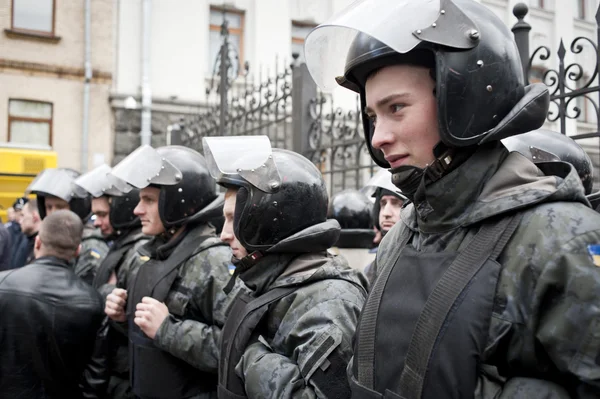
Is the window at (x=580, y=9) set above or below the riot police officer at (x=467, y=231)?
above

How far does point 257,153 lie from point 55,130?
1068 centimetres

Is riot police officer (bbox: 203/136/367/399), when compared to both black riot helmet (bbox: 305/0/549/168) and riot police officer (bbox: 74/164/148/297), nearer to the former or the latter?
black riot helmet (bbox: 305/0/549/168)

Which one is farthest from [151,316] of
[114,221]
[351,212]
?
[351,212]

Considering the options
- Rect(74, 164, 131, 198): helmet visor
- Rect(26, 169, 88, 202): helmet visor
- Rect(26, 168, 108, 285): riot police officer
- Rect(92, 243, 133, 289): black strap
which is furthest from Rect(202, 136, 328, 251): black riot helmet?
Rect(26, 169, 88, 202): helmet visor

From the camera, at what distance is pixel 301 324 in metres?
2.04

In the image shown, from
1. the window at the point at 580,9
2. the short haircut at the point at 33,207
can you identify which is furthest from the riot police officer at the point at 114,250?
the window at the point at 580,9

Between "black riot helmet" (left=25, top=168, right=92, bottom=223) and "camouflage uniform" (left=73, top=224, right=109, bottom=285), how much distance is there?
25.4 inches

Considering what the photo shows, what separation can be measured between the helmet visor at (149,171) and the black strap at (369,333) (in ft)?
7.55

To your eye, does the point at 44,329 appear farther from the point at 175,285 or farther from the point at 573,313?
the point at 573,313

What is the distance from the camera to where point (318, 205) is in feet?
8.27

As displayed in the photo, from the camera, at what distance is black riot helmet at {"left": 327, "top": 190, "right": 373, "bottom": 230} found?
17.6ft

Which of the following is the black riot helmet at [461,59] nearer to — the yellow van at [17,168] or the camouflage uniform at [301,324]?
the camouflage uniform at [301,324]

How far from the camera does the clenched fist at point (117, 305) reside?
349 centimetres

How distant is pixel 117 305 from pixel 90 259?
189cm
